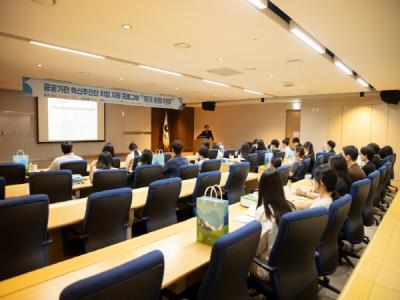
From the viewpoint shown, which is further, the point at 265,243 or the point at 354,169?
the point at 354,169

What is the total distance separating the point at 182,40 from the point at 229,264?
358cm

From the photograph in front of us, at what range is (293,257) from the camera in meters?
1.92

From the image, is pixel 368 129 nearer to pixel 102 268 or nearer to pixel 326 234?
pixel 326 234

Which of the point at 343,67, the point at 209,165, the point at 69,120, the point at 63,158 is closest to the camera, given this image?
the point at 63,158

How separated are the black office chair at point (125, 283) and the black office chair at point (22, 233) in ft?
4.45

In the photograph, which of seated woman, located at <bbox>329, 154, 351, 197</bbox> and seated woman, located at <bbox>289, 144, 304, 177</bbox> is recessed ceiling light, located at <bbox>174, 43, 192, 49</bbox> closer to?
seated woman, located at <bbox>329, 154, 351, 197</bbox>

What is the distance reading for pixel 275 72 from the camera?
6.52 meters

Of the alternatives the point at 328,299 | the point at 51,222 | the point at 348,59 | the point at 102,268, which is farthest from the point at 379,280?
the point at 348,59

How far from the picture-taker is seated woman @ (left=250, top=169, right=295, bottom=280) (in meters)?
2.07

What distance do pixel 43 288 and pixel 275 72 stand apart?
615 cm

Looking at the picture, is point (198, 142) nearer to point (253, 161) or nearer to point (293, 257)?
point (253, 161)

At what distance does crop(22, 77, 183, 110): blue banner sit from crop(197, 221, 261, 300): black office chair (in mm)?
7630

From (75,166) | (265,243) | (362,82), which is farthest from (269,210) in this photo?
(362,82)

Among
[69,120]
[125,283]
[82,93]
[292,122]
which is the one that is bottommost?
[125,283]
